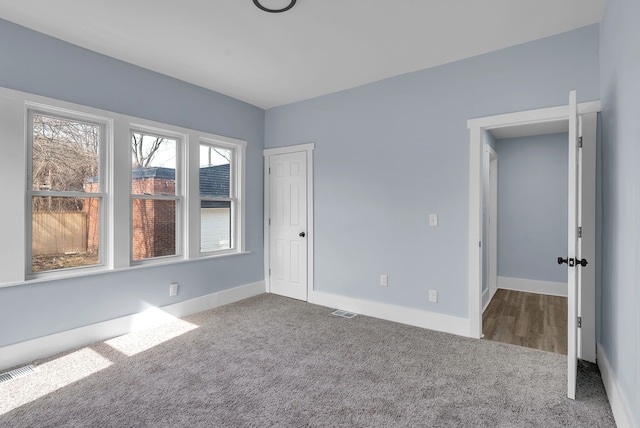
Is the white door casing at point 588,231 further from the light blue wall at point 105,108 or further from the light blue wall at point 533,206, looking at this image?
the light blue wall at point 105,108

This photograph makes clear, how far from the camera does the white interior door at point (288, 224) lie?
452 centimetres

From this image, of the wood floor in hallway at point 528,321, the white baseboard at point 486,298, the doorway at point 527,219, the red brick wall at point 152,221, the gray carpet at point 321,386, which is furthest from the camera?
the doorway at point 527,219

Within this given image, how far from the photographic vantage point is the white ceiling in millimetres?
2420

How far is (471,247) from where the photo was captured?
10.6 ft

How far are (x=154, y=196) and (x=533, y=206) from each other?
5.20m

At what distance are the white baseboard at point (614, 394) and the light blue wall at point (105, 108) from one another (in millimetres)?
3796

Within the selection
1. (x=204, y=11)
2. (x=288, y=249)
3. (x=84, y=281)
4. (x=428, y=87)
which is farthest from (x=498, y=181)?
(x=84, y=281)

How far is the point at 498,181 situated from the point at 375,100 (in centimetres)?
271

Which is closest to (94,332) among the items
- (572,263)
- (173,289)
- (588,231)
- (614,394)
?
(173,289)

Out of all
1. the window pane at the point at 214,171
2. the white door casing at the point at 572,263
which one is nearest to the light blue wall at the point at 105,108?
the window pane at the point at 214,171

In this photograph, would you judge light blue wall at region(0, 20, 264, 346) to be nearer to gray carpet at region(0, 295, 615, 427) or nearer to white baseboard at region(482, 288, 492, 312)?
gray carpet at region(0, 295, 615, 427)

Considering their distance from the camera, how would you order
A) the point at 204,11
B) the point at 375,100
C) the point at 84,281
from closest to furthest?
the point at 204,11
the point at 84,281
the point at 375,100

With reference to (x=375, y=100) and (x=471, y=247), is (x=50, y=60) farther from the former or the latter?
(x=471, y=247)

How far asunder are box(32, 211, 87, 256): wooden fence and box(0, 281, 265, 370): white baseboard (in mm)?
725
